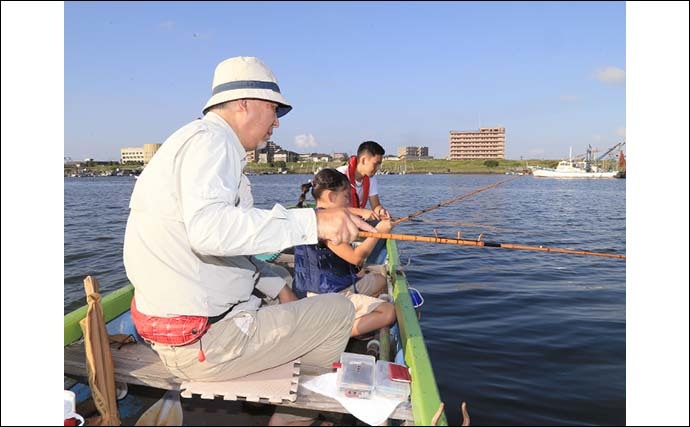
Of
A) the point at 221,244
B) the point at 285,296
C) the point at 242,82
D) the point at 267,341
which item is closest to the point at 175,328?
the point at 267,341

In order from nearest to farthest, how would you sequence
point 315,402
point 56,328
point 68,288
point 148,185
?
point 148,185 → point 56,328 → point 315,402 → point 68,288

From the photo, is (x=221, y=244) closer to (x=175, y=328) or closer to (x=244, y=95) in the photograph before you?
(x=175, y=328)

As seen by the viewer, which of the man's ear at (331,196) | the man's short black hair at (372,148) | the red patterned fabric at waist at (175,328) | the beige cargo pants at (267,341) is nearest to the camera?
the red patterned fabric at waist at (175,328)

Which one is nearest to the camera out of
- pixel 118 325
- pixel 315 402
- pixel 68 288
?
pixel 315 402

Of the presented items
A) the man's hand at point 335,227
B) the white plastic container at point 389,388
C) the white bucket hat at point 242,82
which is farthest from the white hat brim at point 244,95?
the white plastic container at point 389,388

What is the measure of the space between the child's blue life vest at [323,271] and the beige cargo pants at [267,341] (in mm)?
1776

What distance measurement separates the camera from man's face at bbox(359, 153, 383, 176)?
9219 millimetres

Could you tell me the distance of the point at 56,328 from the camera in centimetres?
297

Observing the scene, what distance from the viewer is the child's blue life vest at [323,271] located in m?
5.36

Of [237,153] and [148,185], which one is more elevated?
[237,153]

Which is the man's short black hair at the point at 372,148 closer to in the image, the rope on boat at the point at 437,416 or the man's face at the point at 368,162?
the man's face at the point at 368,162

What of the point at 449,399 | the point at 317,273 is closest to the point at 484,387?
the point at 449,399

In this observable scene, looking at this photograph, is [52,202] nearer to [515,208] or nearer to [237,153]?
[237,153]

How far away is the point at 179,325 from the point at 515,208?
31.3m
